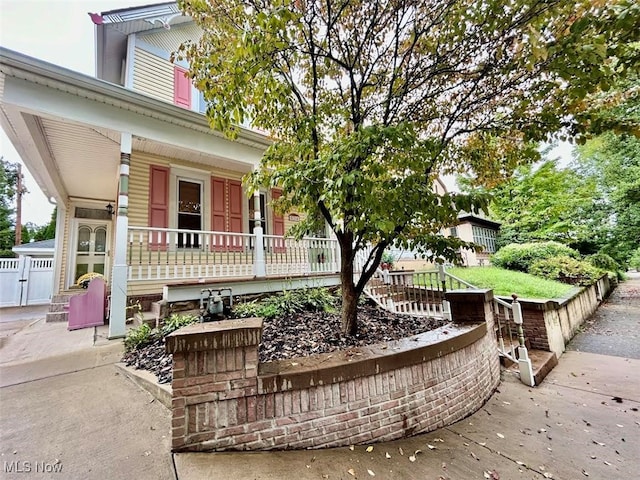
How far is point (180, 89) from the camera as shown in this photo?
791cm

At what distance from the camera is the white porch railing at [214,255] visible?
549 cm

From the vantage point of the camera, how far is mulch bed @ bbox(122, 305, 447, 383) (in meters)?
3.05

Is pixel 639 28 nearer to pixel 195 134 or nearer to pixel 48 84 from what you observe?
pixel 195 134

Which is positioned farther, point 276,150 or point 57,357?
point 57,357

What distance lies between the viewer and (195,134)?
19.8ft

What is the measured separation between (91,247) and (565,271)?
1670cm

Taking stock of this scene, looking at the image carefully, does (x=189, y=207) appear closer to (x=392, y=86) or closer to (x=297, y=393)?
(x=392, y=86)

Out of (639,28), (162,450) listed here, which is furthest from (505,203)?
(162,450)

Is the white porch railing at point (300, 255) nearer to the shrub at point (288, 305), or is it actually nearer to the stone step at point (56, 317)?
the shrub at point (288, 305)

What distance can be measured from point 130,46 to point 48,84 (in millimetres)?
3969

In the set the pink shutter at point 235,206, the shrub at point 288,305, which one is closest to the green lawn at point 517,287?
the shrub at point 288,305

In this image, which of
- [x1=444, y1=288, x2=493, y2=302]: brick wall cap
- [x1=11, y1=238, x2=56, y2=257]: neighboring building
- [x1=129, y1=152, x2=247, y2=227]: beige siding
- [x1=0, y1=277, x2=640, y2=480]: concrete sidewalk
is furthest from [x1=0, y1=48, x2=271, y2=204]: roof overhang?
[x1=11, y1=238, x2=56, y2=257]: neighboring building

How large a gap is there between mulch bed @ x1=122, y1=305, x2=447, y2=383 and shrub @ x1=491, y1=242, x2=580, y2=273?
1044 centimetres
